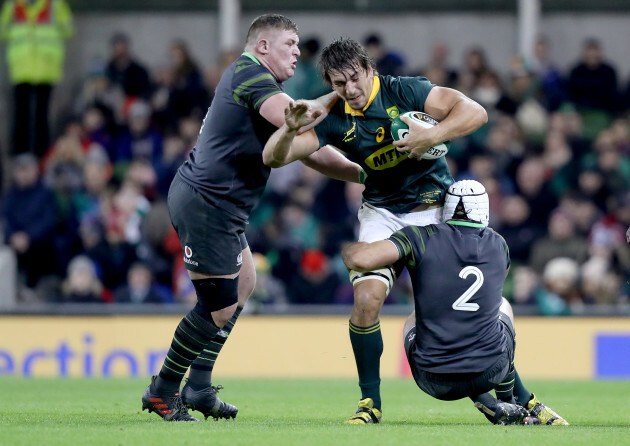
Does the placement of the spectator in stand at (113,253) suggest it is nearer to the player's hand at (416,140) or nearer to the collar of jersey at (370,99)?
the collar of jersey at (370,99)

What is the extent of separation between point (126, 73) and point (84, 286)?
4326 millimetres

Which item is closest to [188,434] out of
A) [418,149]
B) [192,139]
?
[418,149]

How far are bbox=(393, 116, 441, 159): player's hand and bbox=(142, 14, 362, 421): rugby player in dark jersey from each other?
53cm

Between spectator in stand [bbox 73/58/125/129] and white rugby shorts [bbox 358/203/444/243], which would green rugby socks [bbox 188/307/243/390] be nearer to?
white rugby shorts [bbox 358/203/444/243]

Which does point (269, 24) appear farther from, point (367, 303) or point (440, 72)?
point (440, 72)

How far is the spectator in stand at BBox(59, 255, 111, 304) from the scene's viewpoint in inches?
535

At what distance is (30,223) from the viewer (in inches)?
579

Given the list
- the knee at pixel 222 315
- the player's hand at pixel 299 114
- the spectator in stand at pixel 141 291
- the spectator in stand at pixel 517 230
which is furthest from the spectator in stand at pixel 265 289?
the player's hand at pixel 299 114

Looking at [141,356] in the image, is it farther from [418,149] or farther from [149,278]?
[418,149]

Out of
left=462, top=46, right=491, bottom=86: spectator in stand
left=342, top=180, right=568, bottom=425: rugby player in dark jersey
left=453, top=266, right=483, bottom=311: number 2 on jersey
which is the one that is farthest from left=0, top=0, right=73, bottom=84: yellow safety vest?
left=453, top=266, right=483, bottom=311: number 2 on jersey

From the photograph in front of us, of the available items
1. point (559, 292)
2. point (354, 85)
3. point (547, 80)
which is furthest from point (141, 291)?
point (354, 85)

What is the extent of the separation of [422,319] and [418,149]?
1.01m

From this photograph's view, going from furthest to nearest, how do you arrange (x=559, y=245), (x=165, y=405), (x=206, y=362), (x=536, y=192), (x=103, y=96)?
(x=103, y=96)
(x=536, y=192)
(x=559, y=245)
(x=206, y=362)
(x=165, y=405)

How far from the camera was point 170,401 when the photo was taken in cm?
687
